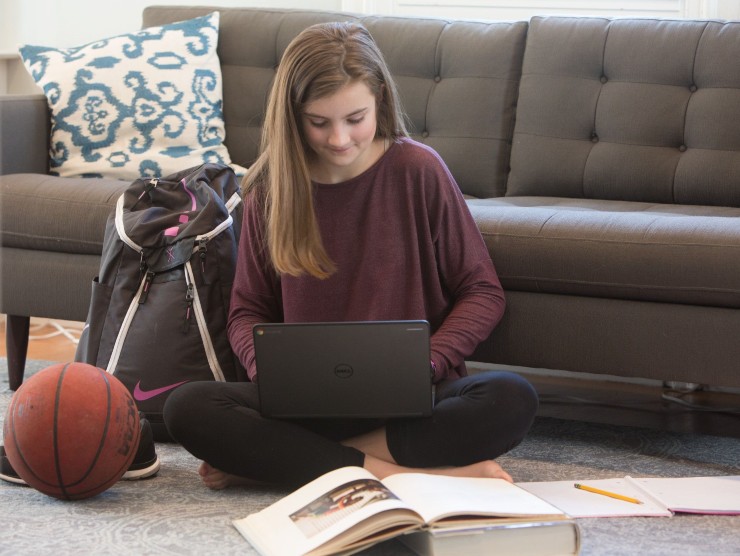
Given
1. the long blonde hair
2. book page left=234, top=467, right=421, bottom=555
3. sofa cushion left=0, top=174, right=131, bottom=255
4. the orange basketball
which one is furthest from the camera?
sofa cushion left=0, top=174, right=131, bottom=255

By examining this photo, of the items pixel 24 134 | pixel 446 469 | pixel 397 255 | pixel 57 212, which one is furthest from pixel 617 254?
pixel 24 134

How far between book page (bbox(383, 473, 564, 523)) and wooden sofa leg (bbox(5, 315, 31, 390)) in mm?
1164

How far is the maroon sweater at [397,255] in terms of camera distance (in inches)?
66.2

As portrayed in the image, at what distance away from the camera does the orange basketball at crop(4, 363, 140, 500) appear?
145cm

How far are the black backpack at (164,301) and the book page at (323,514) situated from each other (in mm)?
493

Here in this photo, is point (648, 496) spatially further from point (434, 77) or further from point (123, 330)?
point (434, 77)

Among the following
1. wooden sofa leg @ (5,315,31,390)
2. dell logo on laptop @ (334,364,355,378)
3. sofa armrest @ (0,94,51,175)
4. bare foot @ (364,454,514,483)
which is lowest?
wooden sofa leg @ (5,315,31,390)

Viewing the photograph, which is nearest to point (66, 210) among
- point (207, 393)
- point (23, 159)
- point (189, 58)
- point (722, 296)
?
point (23, 159)

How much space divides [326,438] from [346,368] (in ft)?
0.45

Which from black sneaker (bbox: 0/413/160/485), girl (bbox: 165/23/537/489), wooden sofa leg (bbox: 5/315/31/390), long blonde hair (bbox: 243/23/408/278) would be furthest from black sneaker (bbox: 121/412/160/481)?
wooden sofa leg (bbox: 5/315/31/390)

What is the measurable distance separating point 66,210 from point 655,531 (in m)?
1.32

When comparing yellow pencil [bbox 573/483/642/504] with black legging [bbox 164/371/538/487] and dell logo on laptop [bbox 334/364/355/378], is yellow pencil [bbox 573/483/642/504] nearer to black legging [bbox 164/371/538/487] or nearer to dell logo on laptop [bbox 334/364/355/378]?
black legging [bbox 164/371/538/487]

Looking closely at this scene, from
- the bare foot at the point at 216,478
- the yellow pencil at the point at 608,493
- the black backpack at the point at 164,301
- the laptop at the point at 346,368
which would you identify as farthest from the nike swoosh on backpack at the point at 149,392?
the yellow pencil at the point at 608,493

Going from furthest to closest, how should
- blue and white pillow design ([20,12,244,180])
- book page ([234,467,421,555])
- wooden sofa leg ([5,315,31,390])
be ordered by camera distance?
blue and white pillow design ([20,12,244,180]) → wooden sofa leg ([5,315,31,390]) → book page ([234,467,421,555])
